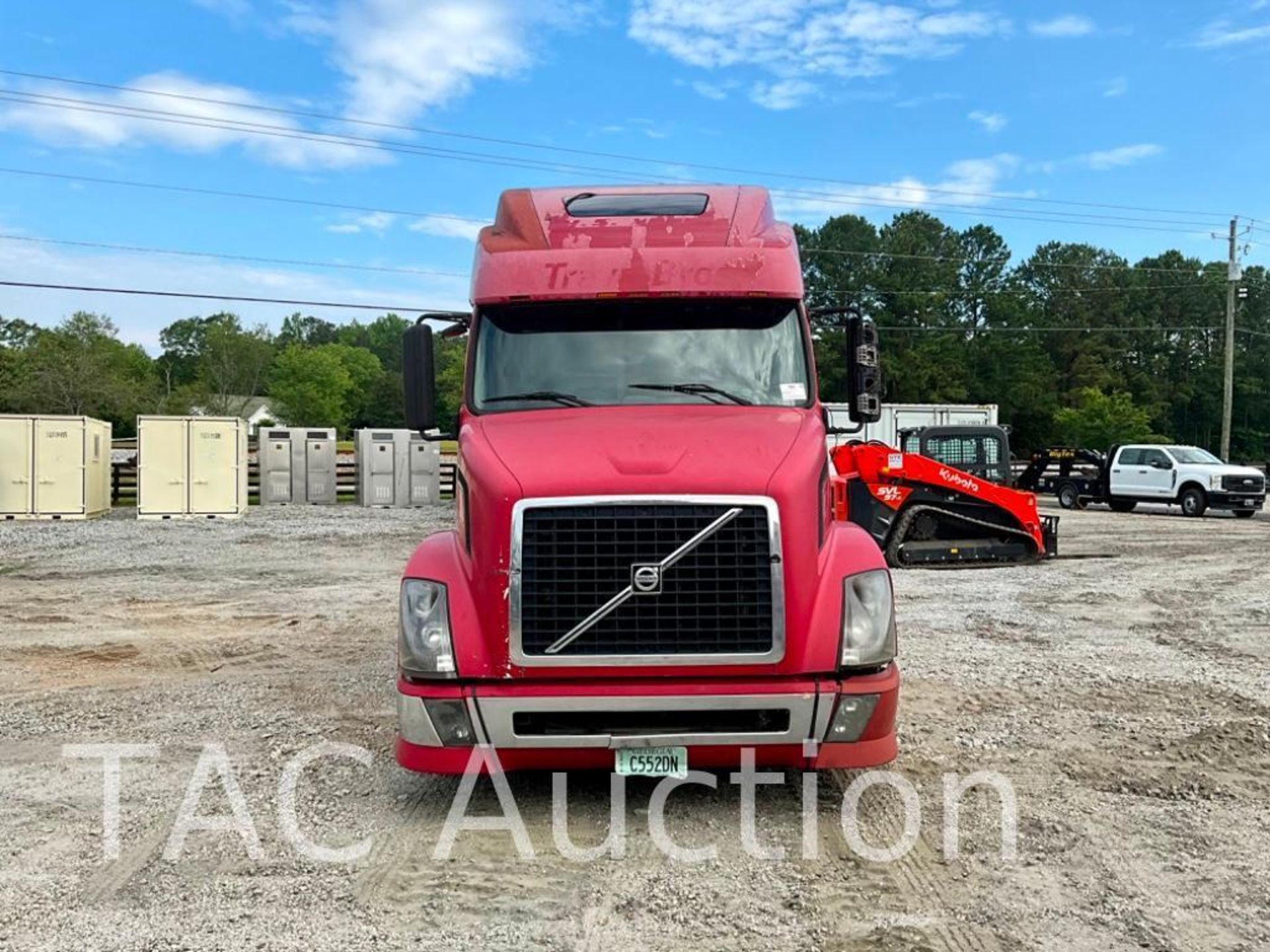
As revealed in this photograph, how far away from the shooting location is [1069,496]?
97.5ft

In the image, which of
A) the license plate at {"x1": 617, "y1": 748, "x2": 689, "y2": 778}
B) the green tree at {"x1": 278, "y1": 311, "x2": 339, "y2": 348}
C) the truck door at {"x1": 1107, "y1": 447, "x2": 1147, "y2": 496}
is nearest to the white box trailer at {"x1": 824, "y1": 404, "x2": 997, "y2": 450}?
the truck door at {"x1": 1107, "y1": 447, "x2": 1147, "y2": 496}

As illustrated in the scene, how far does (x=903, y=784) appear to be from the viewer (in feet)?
17.1

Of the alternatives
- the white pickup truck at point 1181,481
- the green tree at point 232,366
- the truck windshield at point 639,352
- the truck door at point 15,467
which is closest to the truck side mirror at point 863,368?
the truck windshield at point 639,352

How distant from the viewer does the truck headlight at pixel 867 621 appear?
441 centimetres

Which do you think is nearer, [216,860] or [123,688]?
[216,860]

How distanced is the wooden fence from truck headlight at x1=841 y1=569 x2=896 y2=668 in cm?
2499

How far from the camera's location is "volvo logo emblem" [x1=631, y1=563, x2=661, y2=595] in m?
4.31


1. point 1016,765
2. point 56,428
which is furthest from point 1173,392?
point 1016,765

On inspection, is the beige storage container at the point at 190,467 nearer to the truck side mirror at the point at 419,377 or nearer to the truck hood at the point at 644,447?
the truck side mirror at the point at 419,377

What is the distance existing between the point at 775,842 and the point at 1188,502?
26.2 metres

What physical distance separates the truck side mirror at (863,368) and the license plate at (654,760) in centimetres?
242

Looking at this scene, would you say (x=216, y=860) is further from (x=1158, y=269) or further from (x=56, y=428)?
(x=1158, y=269)

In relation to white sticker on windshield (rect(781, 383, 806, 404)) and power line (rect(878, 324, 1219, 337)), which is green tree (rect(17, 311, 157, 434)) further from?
white sticker on windshield (rect(781, 383, 806, 404))

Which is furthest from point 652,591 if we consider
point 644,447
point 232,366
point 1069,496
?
point 232,366
